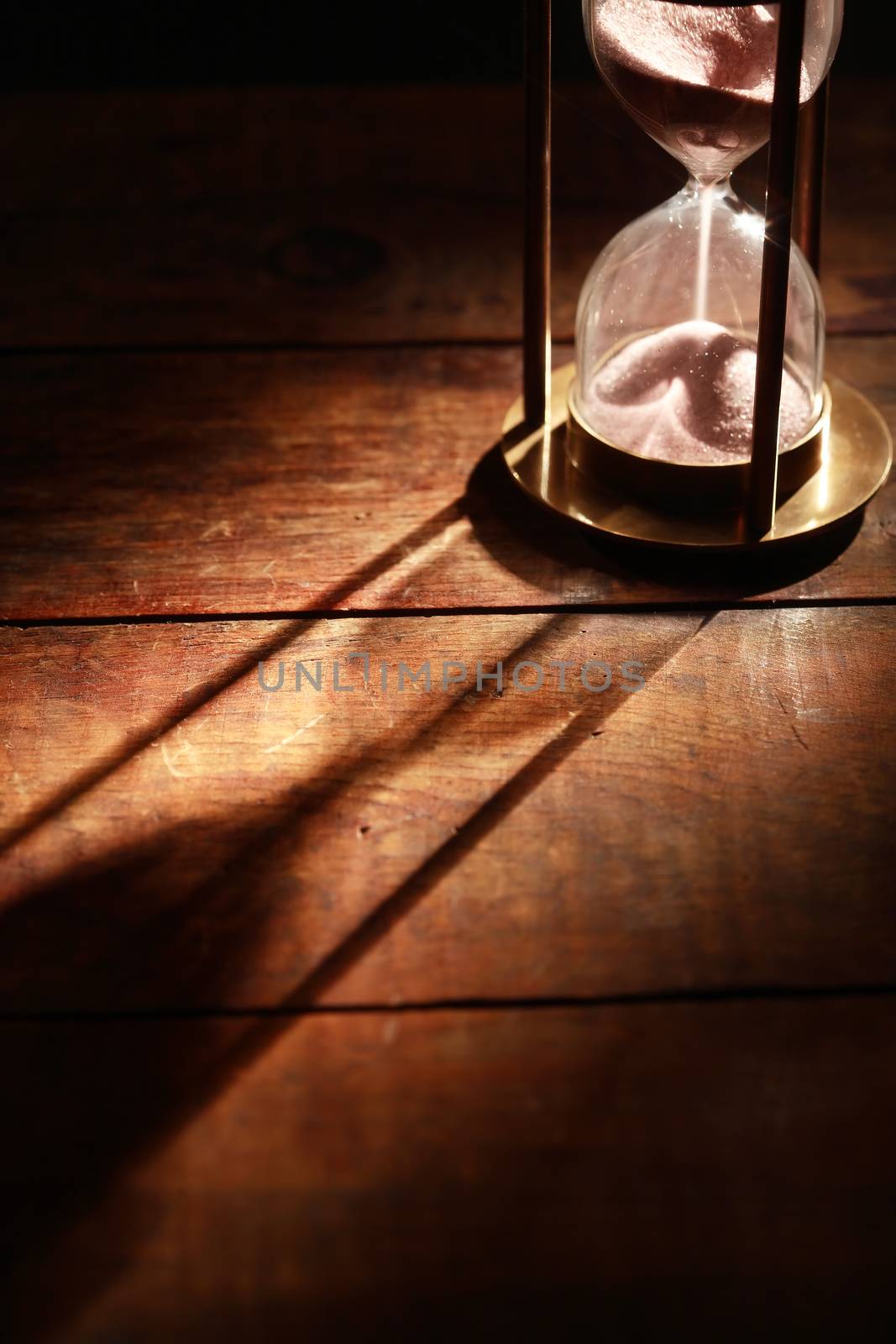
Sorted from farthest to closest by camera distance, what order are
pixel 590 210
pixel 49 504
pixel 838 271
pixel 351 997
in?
pixel 590 210, pixel 838 271, pixel 49 504, pixel 351 997

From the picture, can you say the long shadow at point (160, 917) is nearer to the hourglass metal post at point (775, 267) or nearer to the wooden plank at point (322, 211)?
the hourglass metal post at point (775, 267)

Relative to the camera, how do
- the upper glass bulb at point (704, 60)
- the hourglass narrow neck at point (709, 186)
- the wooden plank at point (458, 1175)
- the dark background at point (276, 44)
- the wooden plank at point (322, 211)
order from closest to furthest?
the wooden plank at point (458, 1175), the upper glass bulb at point (704, 60), the hourglass narrow neck at point (709, 186), the wooden plank at point (322, 211), the dark background at point (276, 44)

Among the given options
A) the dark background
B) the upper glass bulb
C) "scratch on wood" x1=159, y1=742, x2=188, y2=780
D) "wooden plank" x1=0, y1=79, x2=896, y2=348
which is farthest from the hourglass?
the dark background

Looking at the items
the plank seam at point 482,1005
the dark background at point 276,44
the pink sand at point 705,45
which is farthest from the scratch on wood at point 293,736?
the dark background at point 276,44

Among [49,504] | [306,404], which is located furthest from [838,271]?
[49,504]

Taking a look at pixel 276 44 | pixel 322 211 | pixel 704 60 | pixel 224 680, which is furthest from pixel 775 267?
pixel 276 44

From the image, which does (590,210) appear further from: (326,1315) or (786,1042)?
(326,1315)

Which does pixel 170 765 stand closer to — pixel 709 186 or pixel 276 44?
pixel 709 186
